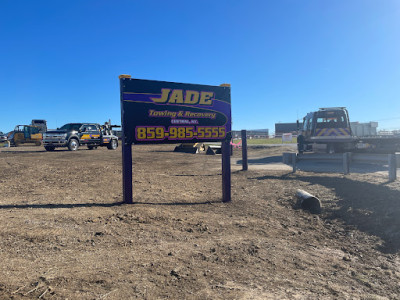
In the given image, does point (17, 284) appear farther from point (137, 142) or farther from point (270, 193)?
point (270, 193)

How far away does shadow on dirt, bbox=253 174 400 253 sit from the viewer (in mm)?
4232

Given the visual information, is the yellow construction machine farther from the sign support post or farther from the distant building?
the distant building

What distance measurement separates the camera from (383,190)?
646cm

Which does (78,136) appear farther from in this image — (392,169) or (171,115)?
(392,169)

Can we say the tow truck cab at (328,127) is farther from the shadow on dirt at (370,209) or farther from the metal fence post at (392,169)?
the shadow on dirt at (370,209)

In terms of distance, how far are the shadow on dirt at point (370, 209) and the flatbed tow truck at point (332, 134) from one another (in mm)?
8322

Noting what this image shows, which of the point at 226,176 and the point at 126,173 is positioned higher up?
the point at 126,173

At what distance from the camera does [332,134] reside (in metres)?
16.3

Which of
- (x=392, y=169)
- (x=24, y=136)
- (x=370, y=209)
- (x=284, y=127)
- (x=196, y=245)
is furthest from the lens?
(x=284, y=127)

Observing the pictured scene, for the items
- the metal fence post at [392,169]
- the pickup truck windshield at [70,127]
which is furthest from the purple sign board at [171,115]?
the pickup truck windshield at [70,127]

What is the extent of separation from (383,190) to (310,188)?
66.7 inches

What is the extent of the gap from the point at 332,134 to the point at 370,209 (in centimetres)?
1207

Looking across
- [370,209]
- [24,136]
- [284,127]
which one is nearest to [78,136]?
[24,136]

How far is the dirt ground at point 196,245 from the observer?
105 inches
